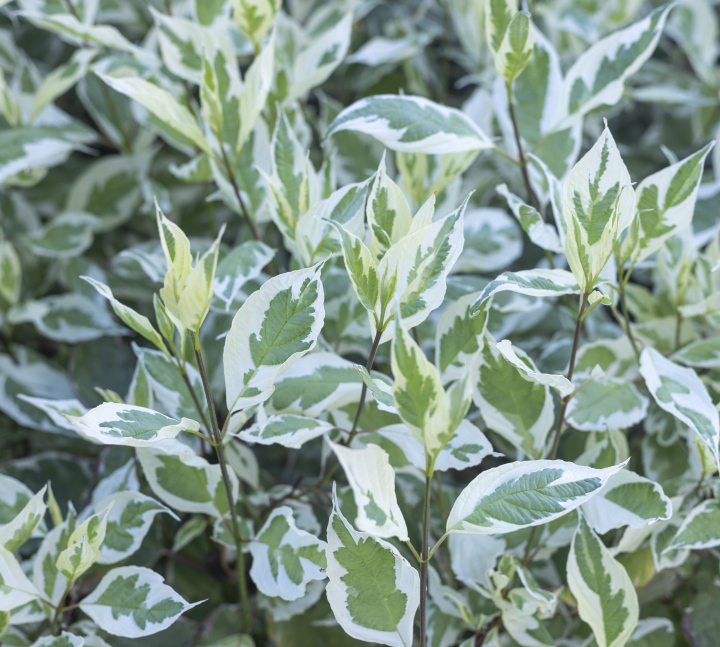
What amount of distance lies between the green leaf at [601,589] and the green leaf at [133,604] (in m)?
0.32

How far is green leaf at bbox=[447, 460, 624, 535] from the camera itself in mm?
477

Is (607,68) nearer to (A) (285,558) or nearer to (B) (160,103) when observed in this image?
(B) (160,103)

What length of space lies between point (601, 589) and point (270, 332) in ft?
1.14

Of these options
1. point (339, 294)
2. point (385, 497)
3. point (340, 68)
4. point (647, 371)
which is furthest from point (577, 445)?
point (340, 68)

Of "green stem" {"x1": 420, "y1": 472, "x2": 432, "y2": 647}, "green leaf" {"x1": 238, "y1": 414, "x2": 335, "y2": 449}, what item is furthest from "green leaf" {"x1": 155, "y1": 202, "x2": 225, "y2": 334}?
"green stem" {"x1": 420, "y1": 472, "x2": 432, "y2": 647}

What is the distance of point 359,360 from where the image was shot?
3.10 ft

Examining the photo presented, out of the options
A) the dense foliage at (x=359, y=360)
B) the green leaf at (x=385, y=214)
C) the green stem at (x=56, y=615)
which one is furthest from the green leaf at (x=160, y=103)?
the green stem at (x=56, y=615)

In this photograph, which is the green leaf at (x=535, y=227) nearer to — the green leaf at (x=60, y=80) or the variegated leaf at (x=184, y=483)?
the variegated leaf at (x=184, y=483)

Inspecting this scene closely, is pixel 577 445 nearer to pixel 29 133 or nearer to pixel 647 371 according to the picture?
pixel 647 371

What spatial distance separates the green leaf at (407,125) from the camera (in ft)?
2.13

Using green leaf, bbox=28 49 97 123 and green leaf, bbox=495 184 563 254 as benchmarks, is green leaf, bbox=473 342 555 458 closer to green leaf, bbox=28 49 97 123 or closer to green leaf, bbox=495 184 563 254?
green leaf, bbox=495 184 563 254

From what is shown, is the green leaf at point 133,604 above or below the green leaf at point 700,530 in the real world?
below

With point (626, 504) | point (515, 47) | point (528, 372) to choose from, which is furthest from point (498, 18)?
point (626, 504)

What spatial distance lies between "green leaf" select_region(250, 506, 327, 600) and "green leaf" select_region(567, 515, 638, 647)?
211 mm
